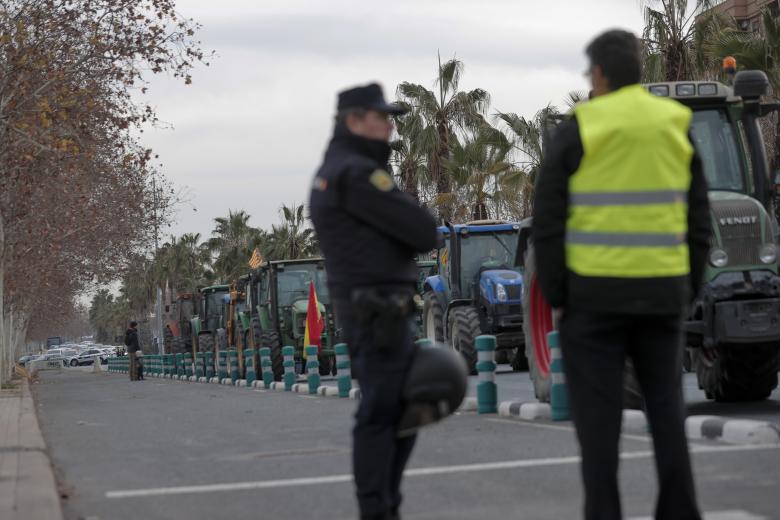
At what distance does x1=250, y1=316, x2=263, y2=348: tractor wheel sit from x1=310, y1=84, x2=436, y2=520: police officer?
25.0m

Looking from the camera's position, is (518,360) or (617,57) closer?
(617,57)

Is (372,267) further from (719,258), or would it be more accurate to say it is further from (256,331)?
(256,331)

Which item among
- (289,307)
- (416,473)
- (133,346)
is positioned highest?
(289,307)

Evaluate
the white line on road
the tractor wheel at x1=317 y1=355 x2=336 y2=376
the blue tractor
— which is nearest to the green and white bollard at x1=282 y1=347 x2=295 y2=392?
the blue tractor

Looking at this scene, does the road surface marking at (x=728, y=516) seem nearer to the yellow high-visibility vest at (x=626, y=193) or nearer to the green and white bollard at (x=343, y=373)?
the yellow high-visibility vest at (x=626, y=193)

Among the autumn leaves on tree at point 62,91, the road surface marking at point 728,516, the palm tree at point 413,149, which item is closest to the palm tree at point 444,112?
the palm tree at point 413,149

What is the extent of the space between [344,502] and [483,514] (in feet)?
3.06

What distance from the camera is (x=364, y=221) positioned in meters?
5.46

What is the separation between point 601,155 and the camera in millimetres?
4914

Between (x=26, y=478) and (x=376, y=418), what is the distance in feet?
12.2

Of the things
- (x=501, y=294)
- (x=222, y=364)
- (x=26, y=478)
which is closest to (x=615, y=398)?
(x=26, y=478)

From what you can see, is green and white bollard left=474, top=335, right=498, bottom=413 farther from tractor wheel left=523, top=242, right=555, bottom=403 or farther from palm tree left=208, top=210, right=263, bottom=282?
palm tree left=208, top=210, right=263, bottom=282

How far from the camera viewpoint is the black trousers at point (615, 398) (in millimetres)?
4922

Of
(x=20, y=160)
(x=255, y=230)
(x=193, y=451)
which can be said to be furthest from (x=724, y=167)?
(x=255, y=230)
